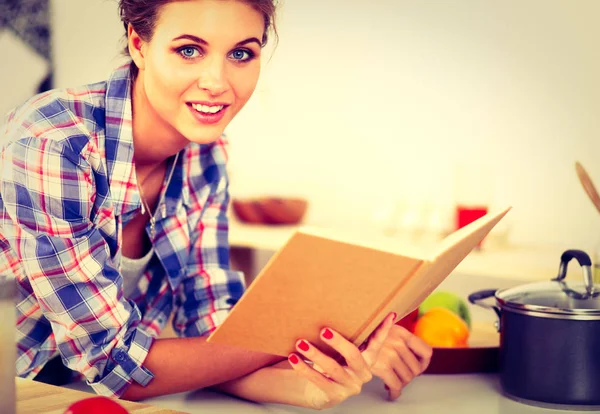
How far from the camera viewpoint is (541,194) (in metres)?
2.58

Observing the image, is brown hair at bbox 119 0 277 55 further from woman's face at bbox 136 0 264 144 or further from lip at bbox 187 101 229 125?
lip at bbox 187 101 229 125

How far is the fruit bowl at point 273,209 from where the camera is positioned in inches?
119

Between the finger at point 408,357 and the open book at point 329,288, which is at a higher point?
the open book at point 329,288

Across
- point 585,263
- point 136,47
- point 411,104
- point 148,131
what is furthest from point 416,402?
point 411,104

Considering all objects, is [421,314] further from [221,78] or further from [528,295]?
[221,78]

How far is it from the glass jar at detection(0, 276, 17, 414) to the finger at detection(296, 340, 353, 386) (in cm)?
34

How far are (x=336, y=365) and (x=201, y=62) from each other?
1.72ft

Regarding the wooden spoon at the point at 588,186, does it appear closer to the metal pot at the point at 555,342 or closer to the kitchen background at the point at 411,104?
the metal pot at the point at 555,342

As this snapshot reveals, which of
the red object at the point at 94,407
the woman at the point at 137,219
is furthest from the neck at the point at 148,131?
the red object at the point at 94,407

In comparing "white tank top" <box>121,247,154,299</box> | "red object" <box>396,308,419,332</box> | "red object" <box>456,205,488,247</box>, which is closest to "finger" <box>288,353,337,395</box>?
"red object" <box>396,308,419,332</box>

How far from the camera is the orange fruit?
122 centimetres

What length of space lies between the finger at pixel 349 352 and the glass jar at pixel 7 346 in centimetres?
35


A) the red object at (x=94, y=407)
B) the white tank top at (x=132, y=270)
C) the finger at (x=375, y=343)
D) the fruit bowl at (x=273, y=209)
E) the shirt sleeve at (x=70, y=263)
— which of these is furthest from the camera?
the fruit bowl at (x=273, y=209)

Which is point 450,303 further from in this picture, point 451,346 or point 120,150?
point 120,150
